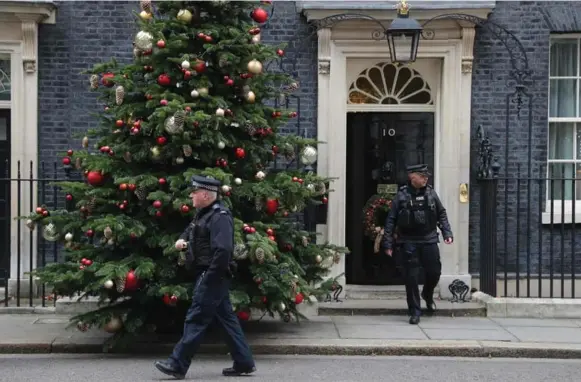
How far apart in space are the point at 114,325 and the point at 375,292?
4198 millimetres

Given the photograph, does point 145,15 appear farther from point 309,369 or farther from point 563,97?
point 563,97

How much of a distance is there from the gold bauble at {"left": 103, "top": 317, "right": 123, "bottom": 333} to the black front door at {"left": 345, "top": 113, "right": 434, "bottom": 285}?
13.7 ft

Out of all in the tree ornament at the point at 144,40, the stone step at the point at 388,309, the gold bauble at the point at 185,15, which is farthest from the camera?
the stone step at the point at 388,309

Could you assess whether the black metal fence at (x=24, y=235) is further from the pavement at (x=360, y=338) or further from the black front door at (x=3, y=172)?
the pavement at (x=360, y=338)

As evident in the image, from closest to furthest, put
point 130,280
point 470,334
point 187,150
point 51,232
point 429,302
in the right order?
1. point 130,280
2. point 187,150
3. point 51,232
4. point 470,334
5. point 429,302

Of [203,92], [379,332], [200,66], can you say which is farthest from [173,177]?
[379,332]

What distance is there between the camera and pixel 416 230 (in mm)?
10469

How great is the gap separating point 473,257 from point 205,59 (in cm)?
485

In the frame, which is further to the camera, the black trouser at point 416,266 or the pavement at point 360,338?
the black trouser at point 416,266

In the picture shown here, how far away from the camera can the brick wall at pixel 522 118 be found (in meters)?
11.9

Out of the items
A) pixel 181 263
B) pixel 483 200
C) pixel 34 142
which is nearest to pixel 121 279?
pixel 181 263

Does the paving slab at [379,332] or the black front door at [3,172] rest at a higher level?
the black front door at [3,172]

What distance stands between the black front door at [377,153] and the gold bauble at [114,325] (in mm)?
4168

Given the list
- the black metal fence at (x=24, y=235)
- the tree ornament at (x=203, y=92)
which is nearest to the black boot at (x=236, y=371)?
the tree ornament at (x=203, y=92)
